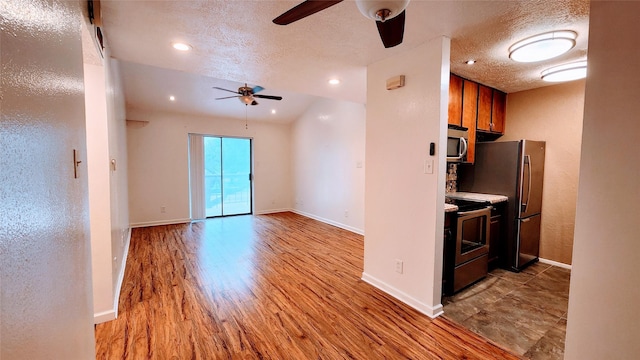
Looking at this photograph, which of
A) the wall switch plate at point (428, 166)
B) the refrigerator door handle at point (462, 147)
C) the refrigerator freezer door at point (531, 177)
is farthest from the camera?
the refrigerator freezer door at point (531, 177)

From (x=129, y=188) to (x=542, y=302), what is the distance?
6.60 metres

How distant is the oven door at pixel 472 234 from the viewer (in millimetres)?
2533

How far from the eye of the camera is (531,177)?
10.5 feet

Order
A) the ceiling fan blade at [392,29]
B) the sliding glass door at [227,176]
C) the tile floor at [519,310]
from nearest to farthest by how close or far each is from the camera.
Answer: the ceiling fan blade at [392,29], the tile floor at [519,310], the sliding glass door at [227,176]

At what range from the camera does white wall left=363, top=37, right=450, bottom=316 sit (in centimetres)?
217

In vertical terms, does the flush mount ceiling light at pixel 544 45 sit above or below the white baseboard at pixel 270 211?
above

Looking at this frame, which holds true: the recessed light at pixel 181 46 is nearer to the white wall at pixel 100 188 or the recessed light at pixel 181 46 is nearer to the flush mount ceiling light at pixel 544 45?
the white wall at pixel 100 188

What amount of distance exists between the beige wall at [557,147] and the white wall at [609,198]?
2.63 m

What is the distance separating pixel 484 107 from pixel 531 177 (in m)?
1.02

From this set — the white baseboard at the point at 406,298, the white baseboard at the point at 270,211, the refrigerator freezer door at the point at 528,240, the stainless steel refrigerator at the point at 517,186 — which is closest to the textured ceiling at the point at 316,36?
the stainless steel refrigerator at the point at 517,186

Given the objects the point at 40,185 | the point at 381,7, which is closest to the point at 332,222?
the point at 381,7

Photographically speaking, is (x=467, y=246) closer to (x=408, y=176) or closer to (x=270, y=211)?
(x=408, y=176)

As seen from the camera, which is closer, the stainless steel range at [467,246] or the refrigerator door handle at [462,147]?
the stainless steel range at [467,246]

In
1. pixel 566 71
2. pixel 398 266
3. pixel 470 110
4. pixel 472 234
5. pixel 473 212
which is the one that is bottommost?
pixel 398 266
